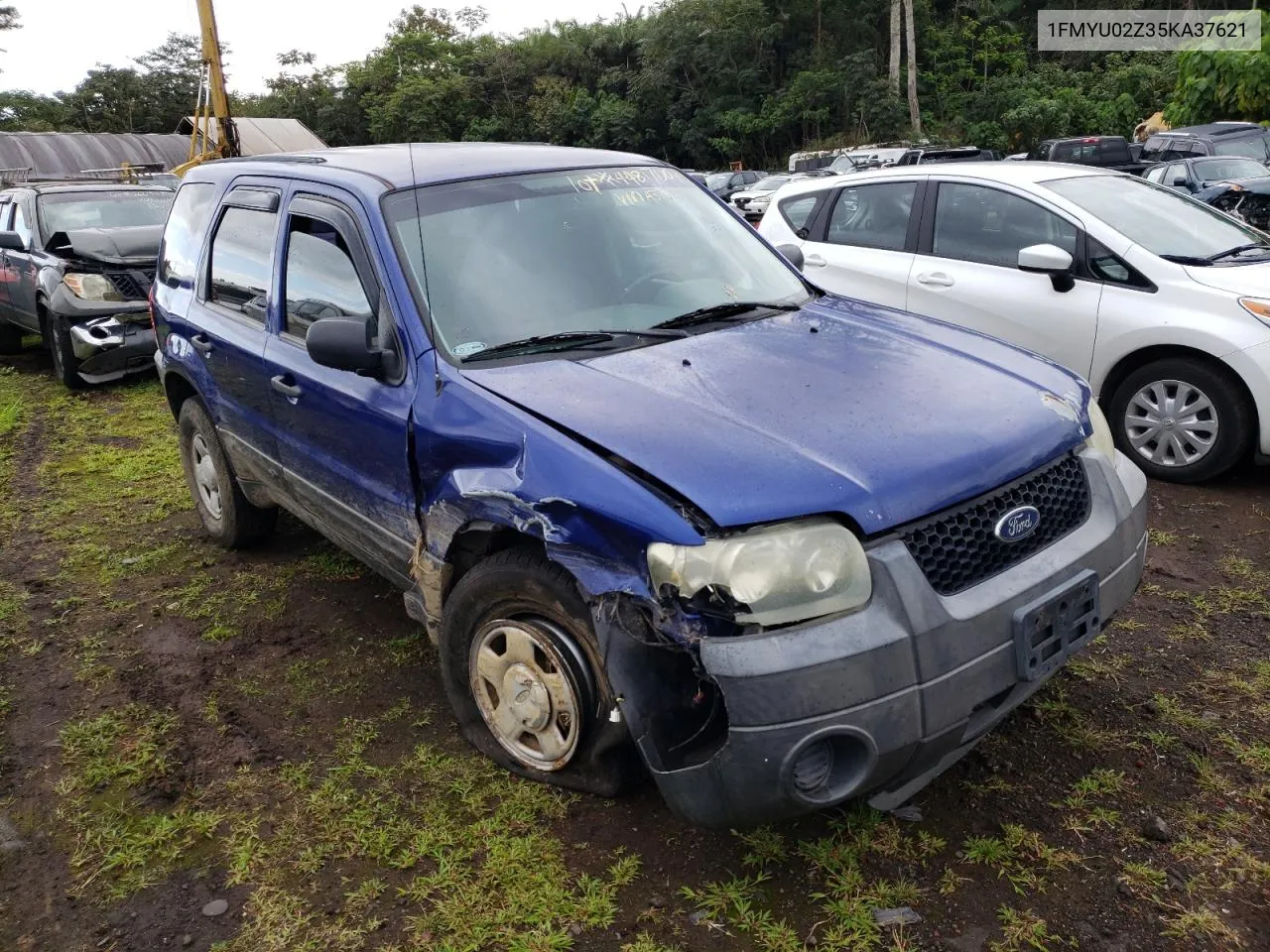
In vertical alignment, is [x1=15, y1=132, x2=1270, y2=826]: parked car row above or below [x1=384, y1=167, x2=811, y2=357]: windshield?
below

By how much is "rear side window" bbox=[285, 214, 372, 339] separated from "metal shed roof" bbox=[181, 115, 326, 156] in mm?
23631

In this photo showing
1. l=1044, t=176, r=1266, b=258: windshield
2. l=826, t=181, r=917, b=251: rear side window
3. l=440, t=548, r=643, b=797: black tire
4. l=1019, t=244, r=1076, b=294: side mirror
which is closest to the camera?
l=440, t=548, r=643, b=797: black tire

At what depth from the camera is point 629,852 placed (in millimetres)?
2672

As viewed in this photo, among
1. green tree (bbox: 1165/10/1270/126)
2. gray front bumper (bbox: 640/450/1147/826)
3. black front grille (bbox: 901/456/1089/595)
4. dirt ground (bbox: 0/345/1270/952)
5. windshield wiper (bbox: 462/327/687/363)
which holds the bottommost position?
dirt ground (bbox: 0/345/1270/952)

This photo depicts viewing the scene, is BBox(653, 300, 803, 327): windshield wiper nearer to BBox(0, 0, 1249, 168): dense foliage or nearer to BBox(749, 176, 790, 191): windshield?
BBox(749, 176, 790, 191): windshield

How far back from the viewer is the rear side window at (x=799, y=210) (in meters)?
6.86

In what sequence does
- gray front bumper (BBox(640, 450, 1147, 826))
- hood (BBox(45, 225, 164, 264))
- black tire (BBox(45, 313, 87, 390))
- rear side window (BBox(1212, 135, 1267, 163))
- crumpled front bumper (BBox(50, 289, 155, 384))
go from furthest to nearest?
rear side window (BBox(1212, 135, 1267, 163)), hood (BBox(45, 225, 164, 264)), black tire (BBox(45, 313, 87, 390)), crumpled front bumper (BBox(50, 289, 155, 384)), gray front bumper (BBox(640, 450, 1147, 826))

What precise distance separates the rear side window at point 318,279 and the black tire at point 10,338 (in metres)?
9.13

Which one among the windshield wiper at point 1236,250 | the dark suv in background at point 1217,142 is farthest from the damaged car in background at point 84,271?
the dark suv in background at point 1217,142

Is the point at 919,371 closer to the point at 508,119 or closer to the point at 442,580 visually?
the point at 442,580

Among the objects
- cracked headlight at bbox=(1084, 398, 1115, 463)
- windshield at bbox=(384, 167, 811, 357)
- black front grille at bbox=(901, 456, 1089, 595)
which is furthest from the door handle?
cracked headlight at bbox=(1084, 398, 1115, 463)

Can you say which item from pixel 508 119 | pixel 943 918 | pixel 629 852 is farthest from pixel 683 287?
pixel 508 119

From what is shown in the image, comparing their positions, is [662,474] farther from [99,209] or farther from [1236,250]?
[99,209]

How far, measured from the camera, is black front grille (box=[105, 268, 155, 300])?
29.2 feet
